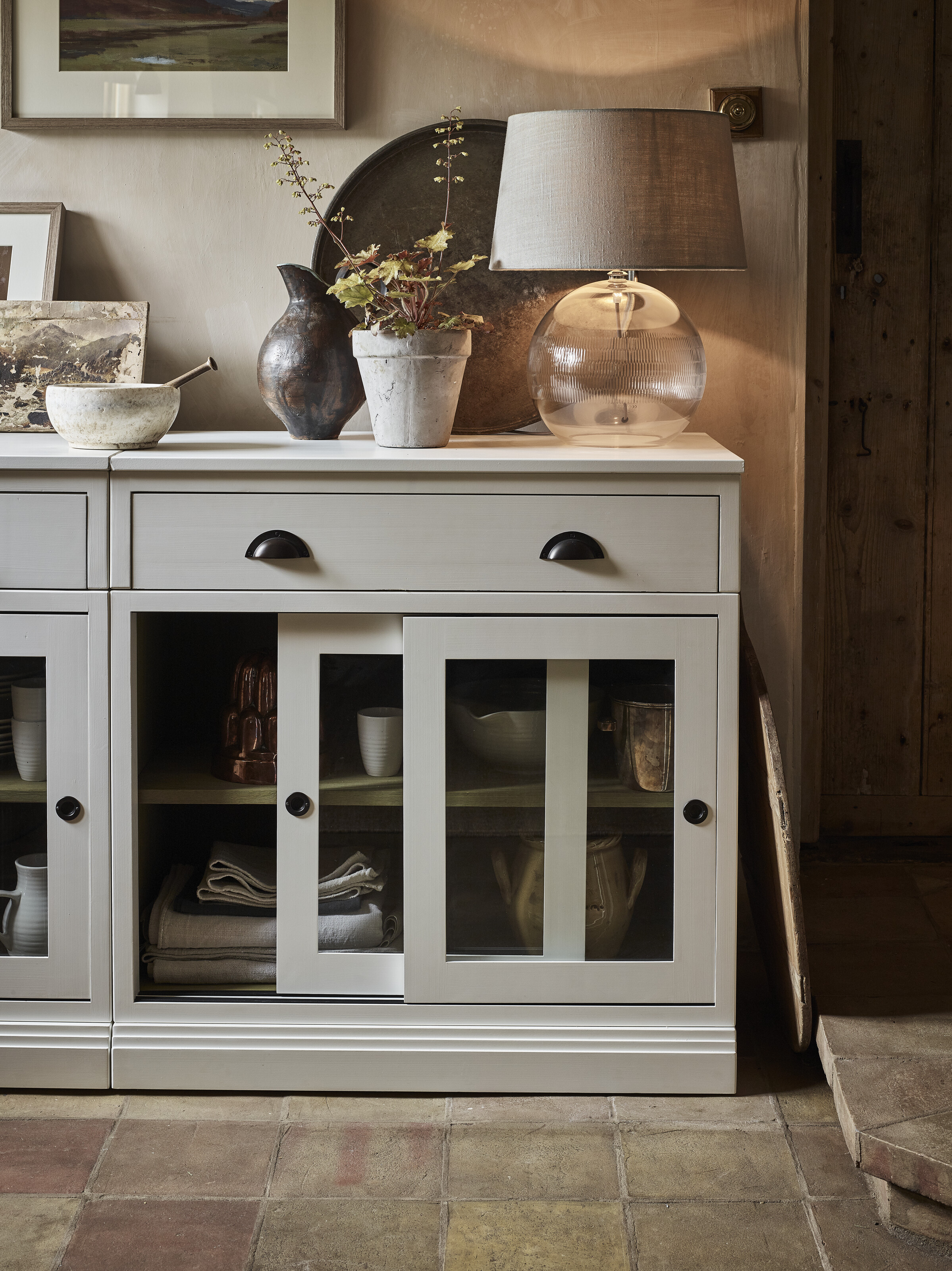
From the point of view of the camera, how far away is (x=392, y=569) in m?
1.76

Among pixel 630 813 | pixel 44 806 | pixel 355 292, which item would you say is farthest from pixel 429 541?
pixel 44 806

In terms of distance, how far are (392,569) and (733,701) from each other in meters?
0.55

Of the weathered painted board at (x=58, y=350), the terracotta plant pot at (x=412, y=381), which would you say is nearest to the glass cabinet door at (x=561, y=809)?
the terracotta plant pot at (x=412, y=381)

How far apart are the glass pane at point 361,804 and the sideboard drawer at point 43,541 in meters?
0.41

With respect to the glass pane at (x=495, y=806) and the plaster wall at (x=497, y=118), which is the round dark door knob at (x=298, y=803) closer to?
the glass pane at (x=495, y=806)

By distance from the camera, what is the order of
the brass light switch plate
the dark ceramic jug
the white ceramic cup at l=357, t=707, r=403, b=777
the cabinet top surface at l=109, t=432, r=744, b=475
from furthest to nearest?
the brass light switch plate < the dark ceramic jug < the white ceramic cup at l=357, t=707, r=403, b=777 < the cabinet top surface at l=109, t=432, r=744, b=475

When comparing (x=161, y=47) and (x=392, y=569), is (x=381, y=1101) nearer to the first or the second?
(x=392, y=569)

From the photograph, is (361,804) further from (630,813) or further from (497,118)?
(497,118)

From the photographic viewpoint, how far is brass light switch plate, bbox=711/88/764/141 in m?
2.11

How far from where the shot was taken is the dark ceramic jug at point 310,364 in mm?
1943

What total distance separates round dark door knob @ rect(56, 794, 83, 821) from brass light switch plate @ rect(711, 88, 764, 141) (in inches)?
63.6

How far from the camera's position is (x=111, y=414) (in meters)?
1.80

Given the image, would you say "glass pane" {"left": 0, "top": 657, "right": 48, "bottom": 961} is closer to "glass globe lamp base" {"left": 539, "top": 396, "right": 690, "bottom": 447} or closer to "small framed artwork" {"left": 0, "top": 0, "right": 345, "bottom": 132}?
"glass globe lamp base" {"left": 539, "top": 396, "right": 690, "bottom": 447}

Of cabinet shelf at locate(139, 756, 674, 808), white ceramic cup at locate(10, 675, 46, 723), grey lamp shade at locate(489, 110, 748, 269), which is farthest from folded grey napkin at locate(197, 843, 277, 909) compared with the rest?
grey lamp shade at locate(489, 110, 748, 269)
